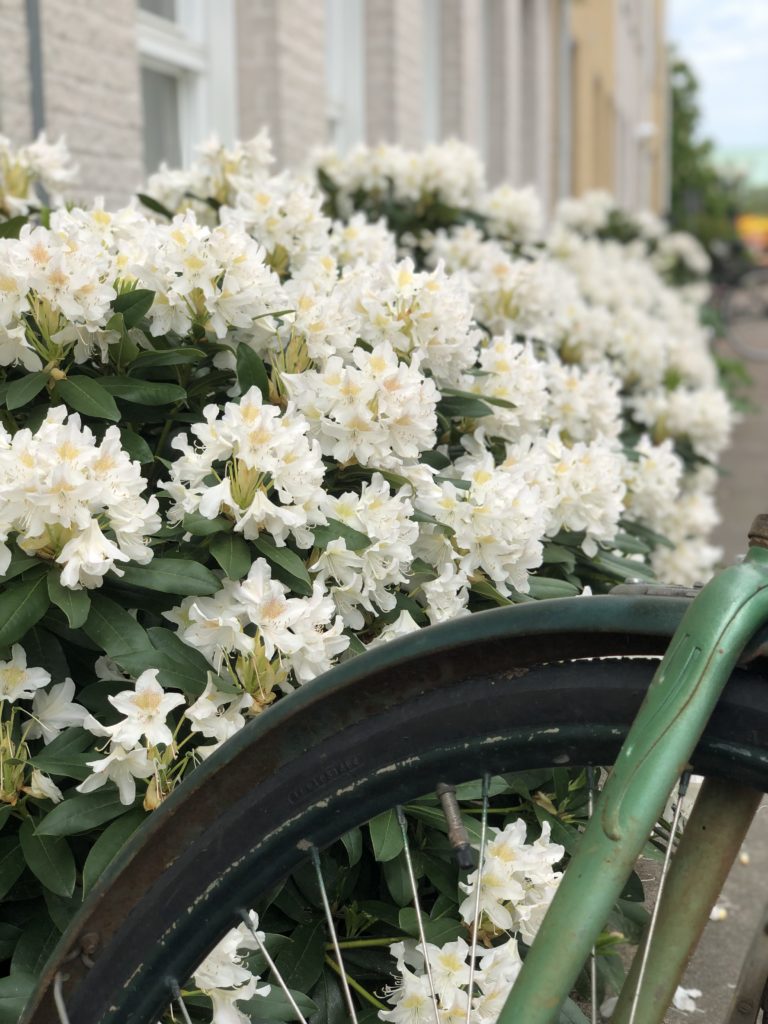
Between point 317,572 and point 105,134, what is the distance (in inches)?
130

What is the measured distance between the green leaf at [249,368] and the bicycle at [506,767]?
908 mm

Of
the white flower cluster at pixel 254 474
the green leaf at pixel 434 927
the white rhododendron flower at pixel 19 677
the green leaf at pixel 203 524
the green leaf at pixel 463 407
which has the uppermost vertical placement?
the green leaf at pixel 463 407

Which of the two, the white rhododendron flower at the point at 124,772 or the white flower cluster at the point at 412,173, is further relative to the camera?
the white flower cluster at the point at 412,173

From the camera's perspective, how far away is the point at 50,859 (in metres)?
1.58

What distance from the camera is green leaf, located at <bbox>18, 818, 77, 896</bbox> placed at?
1566 millimetres

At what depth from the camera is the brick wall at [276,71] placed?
583 centimetres

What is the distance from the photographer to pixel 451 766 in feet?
A: 3.86

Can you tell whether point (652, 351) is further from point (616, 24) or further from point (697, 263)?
point (616, 24)

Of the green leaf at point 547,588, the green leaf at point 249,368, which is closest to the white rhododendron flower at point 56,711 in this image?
the green leaf at point 249,368

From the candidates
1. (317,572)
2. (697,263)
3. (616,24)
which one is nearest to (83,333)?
(317,572)

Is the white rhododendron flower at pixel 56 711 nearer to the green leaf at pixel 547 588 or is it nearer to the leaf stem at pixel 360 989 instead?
the leaf stem at pixel 360 989

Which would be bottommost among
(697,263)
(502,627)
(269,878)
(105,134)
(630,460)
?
(269,878)

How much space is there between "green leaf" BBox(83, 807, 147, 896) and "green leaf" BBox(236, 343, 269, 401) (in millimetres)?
752

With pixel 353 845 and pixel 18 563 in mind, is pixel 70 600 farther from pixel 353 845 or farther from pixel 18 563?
pixel 353 845
